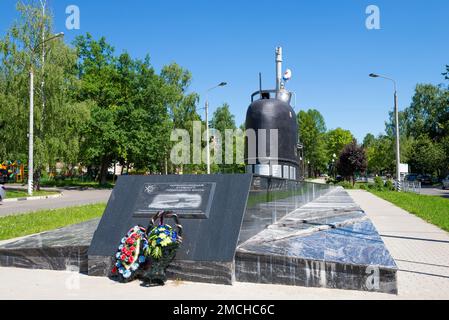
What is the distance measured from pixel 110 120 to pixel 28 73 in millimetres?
9441

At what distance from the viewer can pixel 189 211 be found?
5828mm

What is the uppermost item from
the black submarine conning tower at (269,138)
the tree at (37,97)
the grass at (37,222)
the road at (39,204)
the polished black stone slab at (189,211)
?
the tree at (37,97)

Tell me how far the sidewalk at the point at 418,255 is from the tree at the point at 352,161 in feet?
116

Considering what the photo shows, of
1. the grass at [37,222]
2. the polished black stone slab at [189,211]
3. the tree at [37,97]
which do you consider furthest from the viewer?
the tree at [37,97]

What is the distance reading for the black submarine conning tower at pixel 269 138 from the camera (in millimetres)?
10625

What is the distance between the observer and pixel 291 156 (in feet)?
36.7

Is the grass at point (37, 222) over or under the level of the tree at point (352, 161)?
under

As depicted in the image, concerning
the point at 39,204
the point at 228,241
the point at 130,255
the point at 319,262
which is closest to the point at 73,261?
the point at 130,255

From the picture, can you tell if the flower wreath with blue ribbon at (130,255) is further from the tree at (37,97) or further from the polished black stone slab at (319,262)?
the tree at (37,97)

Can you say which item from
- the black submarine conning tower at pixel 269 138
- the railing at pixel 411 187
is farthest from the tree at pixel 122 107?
the black submarine conning tower at pixel 269 138

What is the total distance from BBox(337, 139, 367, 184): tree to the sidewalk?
116ft

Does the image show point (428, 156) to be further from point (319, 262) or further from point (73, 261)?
point (73, 261)
